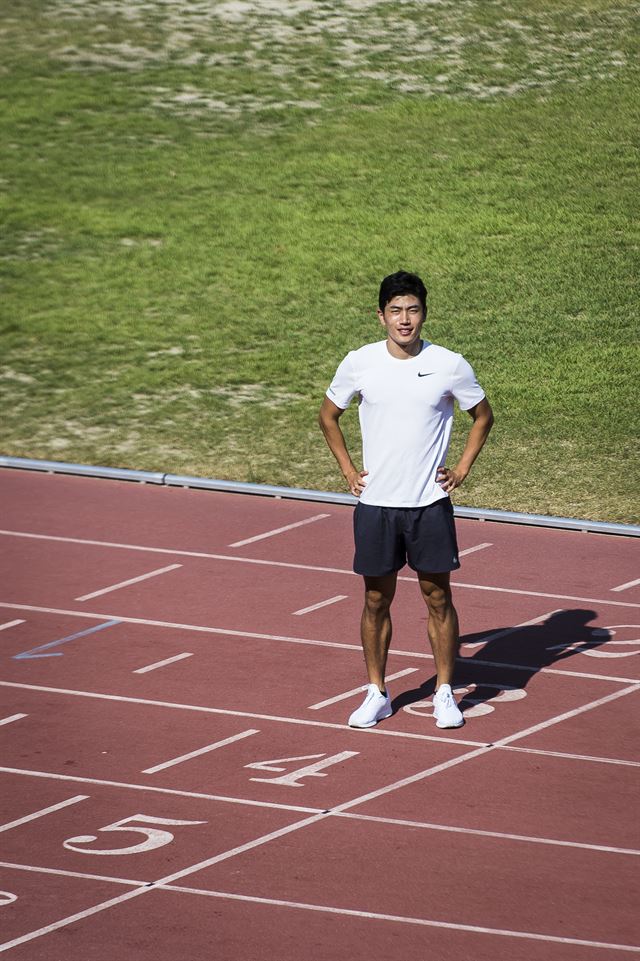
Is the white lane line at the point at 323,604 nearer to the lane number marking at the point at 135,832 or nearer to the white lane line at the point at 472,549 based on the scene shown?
the white lane line at the point at 472,549

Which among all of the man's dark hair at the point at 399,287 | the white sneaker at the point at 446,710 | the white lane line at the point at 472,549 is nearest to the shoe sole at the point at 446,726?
the white sneaker at the point at 446,710

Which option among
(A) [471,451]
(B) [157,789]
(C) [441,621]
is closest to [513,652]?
(C) [441,621]

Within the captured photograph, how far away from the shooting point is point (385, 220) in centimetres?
2136

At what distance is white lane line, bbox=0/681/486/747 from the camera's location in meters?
8.77

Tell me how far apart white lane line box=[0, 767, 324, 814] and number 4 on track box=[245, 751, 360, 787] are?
0.83 ft

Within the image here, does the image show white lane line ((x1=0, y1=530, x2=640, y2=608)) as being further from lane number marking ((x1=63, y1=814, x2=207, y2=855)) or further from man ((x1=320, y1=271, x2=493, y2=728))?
lane number marking ((x1=63, y1=814, x2=207, y2=855))

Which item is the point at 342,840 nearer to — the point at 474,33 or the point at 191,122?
the point at 191,122

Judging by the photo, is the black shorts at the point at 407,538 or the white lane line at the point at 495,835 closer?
the white lane line at the point at 495,835

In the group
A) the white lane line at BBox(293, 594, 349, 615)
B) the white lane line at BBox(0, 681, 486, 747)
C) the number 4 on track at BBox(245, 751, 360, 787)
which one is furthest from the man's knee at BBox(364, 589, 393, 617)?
the white lane line at BBox(293, 594, 349, 615)

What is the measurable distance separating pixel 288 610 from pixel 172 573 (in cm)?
120

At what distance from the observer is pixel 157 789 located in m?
8.12

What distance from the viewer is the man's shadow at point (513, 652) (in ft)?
31.3

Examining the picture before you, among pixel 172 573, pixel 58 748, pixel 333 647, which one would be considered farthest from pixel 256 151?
pixel 58 748

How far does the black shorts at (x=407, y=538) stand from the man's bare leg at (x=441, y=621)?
112 mm
